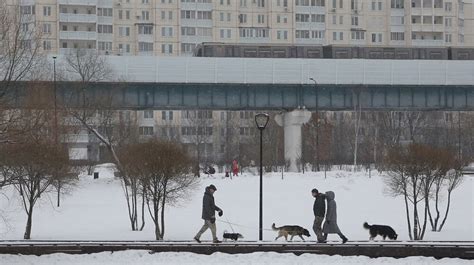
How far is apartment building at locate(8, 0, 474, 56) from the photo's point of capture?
115438 mm

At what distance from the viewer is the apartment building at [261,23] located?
4545 inches

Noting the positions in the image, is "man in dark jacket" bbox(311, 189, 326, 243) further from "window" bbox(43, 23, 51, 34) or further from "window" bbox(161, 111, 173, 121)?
"window" bbox(161, 111, 173, 121)

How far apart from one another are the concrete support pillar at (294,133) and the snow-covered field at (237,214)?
6907mm

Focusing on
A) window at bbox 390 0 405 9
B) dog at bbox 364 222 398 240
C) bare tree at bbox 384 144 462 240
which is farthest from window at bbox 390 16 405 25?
dog at bbox 364 222 398 240

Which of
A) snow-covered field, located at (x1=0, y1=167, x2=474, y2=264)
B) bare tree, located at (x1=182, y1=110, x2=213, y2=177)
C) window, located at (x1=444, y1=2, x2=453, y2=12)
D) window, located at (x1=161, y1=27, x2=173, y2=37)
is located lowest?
snow-covered field, located at (x1=0, y1=167, x2=474, y2=264)

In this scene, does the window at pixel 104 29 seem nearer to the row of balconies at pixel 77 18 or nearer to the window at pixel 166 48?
the row of balconies at pixel 77 18

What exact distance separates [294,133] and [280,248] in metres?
38.0

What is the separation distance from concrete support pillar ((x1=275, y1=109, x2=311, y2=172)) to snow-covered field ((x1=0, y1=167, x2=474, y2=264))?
6907 millimetres

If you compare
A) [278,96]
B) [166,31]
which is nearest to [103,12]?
[166,31]

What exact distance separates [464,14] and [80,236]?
10313cm

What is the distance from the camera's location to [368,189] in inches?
1921

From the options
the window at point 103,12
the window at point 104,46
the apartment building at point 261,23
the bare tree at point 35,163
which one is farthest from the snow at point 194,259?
the window at point 103,12

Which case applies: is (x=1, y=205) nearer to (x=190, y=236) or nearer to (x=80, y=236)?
(x=80, y=236)

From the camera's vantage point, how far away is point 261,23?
11850cm
